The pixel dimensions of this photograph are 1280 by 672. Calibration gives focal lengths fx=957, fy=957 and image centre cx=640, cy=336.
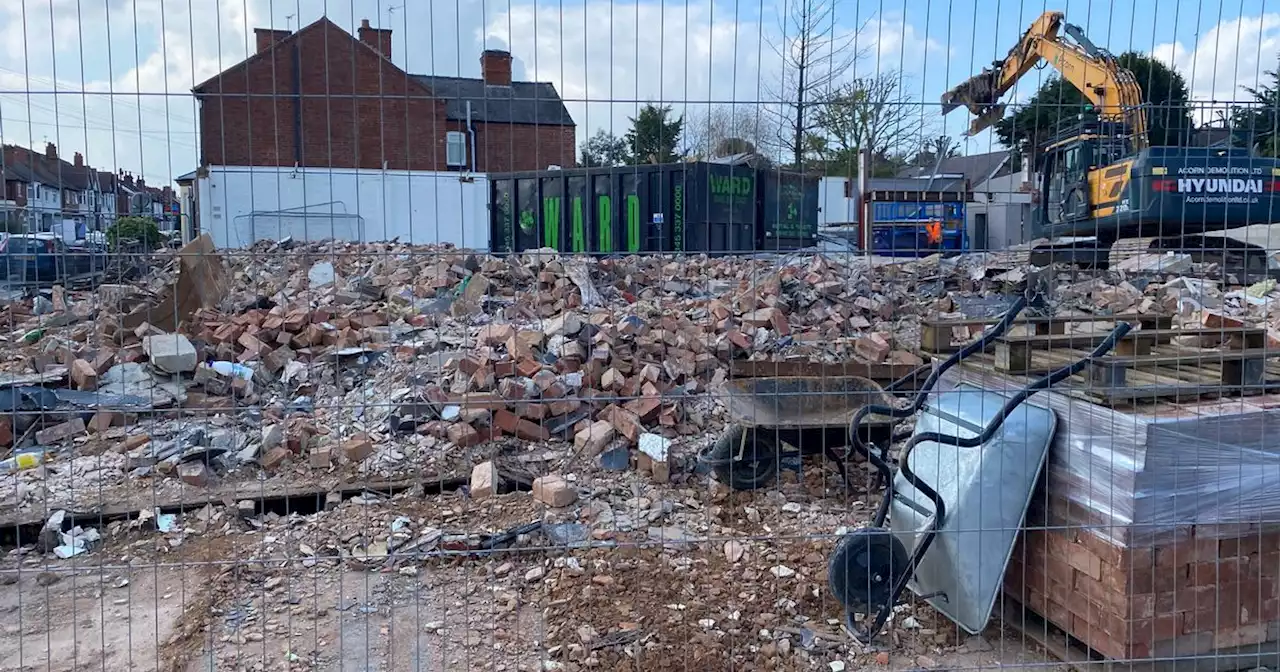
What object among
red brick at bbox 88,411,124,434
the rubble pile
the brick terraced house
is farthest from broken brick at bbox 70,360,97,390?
the brick terraced house

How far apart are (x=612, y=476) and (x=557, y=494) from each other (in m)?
0.70

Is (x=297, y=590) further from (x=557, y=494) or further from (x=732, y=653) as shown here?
(x=732, y=653)

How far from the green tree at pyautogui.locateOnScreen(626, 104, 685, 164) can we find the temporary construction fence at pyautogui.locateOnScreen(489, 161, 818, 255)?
0.29 ft

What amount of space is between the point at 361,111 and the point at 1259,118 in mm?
3740

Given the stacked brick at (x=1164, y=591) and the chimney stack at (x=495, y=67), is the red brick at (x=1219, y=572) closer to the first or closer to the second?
the stacked brick at (x=1164, y=591)

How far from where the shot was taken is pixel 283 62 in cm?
377

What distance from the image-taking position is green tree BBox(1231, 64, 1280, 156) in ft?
12.5

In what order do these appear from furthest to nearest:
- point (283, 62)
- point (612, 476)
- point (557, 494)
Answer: point (612, 476)
point (557, 494)
point (283, 62)

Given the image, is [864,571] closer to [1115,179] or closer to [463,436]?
[463,436]

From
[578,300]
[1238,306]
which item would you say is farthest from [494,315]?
[1238,306]

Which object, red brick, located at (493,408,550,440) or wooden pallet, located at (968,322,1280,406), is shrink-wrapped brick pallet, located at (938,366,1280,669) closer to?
wooden pallet, located at (968,322,1280,406)

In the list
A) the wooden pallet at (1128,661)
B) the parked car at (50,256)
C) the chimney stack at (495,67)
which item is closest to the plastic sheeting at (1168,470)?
the wooden pallet at (1128,661)

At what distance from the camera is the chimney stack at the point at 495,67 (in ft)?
11.6

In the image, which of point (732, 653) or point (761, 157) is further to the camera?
point (761, 157)
